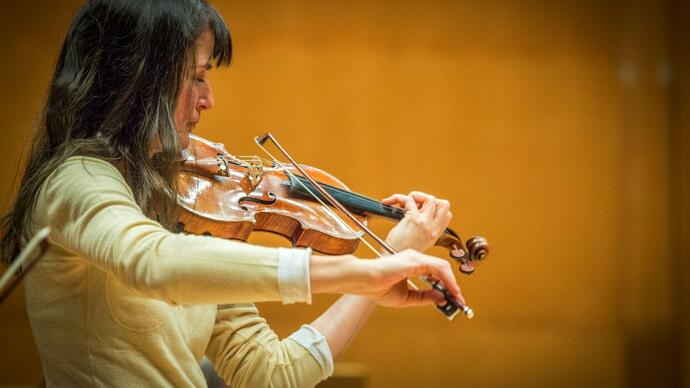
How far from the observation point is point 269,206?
139 cm

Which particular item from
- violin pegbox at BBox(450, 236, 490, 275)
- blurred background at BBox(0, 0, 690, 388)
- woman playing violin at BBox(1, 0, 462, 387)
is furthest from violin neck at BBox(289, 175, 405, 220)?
blurred background at BBox(0, 0, 690, 388)

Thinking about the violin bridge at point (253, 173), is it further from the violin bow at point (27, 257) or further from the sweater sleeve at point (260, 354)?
the violin bow at point (27, 257)

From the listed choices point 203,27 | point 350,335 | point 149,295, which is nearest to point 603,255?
point 350,335

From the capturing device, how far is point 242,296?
2.86 feet

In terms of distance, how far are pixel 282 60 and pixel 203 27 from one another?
1.42 meters

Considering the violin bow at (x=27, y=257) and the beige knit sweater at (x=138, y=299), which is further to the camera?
the beige knit sweater at (x=138, y=299)

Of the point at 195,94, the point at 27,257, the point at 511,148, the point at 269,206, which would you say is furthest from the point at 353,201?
the point at 511,148

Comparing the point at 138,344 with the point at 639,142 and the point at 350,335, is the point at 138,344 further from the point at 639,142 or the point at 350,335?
the point at 639,142

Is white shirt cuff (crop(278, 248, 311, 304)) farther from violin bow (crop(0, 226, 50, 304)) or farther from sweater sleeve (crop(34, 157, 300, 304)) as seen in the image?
violin bow (crop(0, 226, 50, 304))

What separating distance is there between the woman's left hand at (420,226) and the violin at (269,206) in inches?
1.6

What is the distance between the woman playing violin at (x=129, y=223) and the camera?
0.88 m

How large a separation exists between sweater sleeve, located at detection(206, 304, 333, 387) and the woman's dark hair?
331 mm

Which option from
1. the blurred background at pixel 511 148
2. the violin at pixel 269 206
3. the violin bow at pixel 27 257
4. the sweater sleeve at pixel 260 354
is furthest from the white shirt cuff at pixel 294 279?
the blurred background at pixel 511 148

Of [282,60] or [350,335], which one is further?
[282,60]
